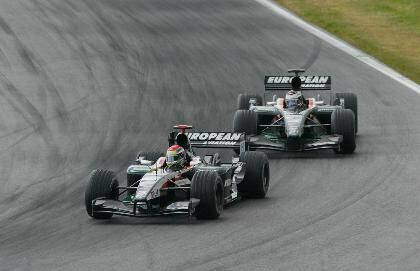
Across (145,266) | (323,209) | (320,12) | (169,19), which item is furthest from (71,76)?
(145,266)

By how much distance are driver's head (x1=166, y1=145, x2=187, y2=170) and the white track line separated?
14418 mm

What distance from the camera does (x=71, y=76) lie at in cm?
3422

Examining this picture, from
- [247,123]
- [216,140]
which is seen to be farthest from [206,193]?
[247,123]

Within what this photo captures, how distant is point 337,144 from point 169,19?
59.0 ft

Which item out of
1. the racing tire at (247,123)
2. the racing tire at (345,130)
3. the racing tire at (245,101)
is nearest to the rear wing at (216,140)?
the racing tire at (247,123)

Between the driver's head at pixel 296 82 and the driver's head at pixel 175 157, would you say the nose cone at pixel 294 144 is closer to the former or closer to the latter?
the driver's head at pixel 296 82

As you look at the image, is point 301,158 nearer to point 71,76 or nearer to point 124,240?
point 124,240

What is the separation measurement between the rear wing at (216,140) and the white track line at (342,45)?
40.0ft

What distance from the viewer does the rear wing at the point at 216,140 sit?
2214cm

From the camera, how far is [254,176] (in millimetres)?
21375

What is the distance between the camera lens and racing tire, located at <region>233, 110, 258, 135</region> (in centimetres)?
2609

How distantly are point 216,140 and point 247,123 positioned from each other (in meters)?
3.97

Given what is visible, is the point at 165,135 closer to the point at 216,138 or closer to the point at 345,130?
the point at 345,130

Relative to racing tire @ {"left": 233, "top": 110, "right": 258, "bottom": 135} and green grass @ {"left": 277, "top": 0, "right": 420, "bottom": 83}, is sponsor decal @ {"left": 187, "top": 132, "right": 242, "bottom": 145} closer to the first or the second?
racing tire @ {"left": 233, "top": 110, "right": 258, "bottom": 135}
